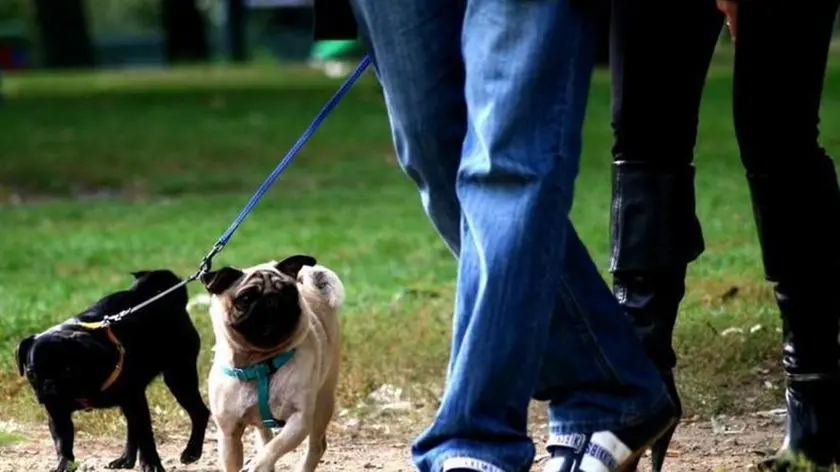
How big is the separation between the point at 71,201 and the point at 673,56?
40.9 feet

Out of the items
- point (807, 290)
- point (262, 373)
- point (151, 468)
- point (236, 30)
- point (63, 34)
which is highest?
point (807, 290)

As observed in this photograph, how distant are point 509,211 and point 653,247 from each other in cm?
96

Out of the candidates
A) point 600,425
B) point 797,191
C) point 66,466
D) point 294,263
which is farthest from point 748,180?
point 66,466

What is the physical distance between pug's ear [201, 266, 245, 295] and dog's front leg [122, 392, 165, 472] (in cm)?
60

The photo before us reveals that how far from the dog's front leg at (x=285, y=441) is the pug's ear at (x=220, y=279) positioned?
40 cm

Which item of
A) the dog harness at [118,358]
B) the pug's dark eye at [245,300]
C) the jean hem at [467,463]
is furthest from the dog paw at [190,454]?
the jean hem at [467,463]

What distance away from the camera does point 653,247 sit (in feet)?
15.0

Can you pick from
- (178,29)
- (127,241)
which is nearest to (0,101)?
(127,241)

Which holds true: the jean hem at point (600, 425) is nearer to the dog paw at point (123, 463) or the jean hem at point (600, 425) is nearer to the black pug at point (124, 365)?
the black pug at point (124, 365)

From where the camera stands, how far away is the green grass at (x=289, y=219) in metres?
6.91

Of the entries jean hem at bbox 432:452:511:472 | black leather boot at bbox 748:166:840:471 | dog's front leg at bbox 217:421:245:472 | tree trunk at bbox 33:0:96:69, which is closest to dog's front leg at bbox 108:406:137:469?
dog's front leg at bbox 217:421:245:472

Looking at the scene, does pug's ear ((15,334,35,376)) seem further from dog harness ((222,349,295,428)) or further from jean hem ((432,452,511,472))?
jean hem ((432,452,511,472))

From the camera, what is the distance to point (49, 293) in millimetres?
9625

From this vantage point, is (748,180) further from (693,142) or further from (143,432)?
(143,432)
